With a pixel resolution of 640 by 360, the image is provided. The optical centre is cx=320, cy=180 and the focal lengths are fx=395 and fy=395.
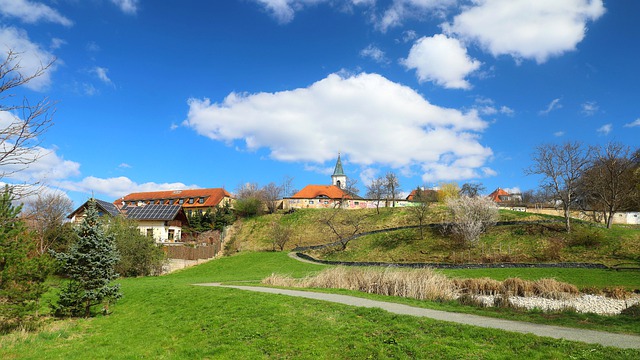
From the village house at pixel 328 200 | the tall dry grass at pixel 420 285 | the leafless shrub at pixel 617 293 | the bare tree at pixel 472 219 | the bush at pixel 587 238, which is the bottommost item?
the leafless shrub at pixel 617 293

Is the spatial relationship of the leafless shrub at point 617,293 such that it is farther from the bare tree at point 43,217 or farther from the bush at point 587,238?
the bare tree at point 43,217

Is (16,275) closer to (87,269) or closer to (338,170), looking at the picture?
(87,269)

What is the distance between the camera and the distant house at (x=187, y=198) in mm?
74681

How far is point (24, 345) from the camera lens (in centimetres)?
1196

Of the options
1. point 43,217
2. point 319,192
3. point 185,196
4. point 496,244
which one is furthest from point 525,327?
point 185,196

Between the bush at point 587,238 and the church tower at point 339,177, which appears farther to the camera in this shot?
the church tower at point 339,177

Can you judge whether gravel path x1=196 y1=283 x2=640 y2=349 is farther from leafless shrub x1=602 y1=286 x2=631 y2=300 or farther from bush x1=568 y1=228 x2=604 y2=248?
bush x1=568 y1=228 x2=604 y2=248

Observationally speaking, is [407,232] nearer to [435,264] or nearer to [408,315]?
[435,264]

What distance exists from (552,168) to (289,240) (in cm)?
3434

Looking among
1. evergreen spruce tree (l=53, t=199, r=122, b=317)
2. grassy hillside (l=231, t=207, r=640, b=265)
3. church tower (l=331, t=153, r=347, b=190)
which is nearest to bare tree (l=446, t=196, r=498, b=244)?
grassy hillside (l=231, t=207, r=640, b=265)

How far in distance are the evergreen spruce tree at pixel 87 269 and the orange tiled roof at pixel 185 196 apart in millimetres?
56812

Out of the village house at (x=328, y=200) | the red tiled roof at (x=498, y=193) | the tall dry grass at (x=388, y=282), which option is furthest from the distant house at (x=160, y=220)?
the red tiled roof at (x=498, y=193)

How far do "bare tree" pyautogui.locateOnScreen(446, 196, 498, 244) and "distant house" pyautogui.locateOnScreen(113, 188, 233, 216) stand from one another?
42.8m

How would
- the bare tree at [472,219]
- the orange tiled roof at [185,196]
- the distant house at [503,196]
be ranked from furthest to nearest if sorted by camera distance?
the distant house at [503,196]
the orange tiled roof at [185,196]
the bare tree at [472,219]
